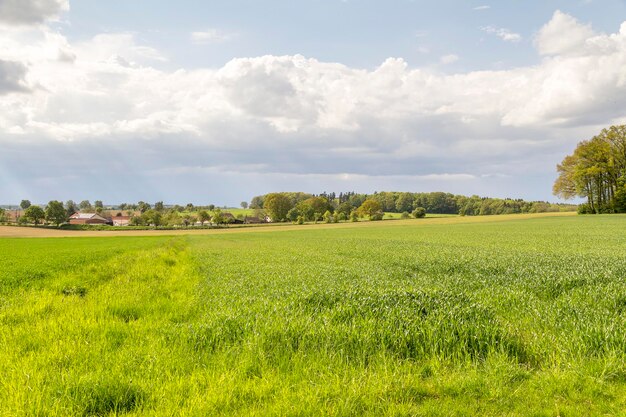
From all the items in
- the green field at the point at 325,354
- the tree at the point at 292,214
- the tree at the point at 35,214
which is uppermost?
the tree at the point at 35,214

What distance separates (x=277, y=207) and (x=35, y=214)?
100 meters

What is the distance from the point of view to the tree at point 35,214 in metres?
155

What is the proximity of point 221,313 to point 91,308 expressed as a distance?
4.14m

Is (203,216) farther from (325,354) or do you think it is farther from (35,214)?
(325,354)

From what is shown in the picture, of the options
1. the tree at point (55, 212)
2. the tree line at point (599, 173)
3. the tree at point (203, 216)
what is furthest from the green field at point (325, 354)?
the tree at point (55, 212)

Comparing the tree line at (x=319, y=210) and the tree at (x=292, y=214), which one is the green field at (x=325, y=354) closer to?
the tree line at (x=319, y=210)

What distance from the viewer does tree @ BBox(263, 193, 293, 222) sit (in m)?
173

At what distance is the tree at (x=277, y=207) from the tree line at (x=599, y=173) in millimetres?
109500

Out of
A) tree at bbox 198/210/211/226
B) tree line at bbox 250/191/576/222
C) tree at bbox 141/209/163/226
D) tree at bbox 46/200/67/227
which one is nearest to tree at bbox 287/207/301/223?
tree line at bbox 250/191/576/222

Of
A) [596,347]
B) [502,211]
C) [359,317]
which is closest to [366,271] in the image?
[359,317]

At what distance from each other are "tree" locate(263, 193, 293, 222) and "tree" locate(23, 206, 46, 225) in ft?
307

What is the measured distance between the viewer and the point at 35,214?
15525 centimetres

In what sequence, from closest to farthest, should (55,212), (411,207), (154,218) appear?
(154,218) → (55,212) → (411,207)

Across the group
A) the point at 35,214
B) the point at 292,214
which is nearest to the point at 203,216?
the point at 292,214
